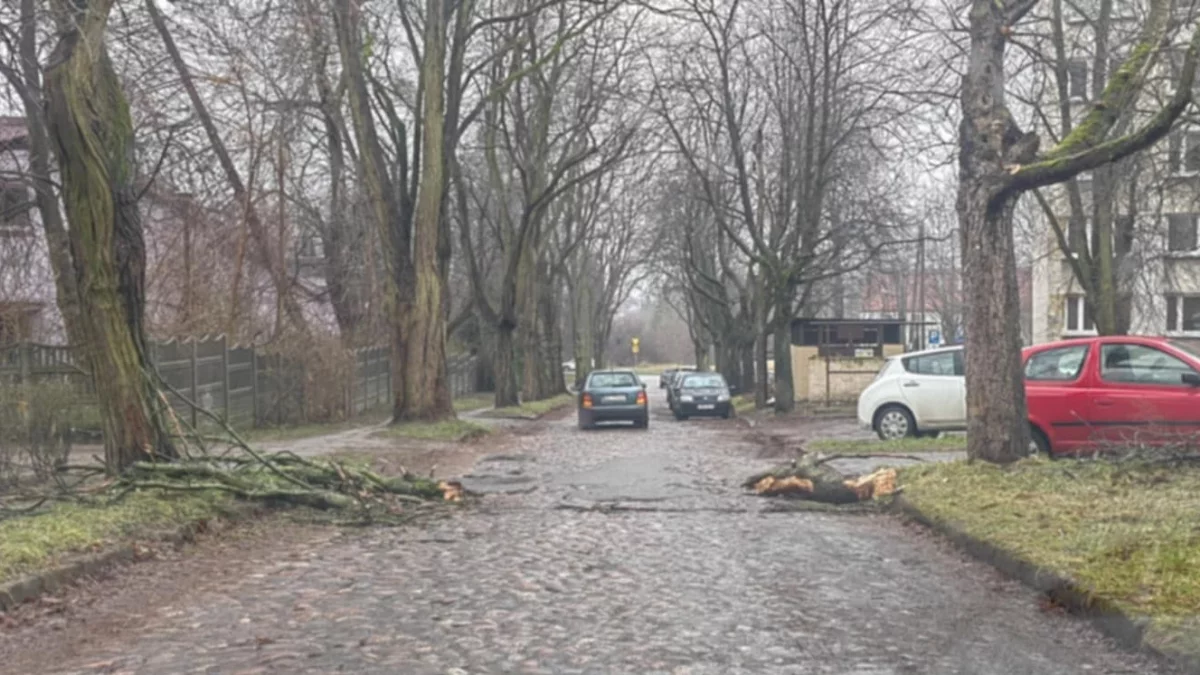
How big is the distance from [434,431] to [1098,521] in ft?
49.6

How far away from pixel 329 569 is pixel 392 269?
50.3 ft

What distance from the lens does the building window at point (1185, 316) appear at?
45.4 meters

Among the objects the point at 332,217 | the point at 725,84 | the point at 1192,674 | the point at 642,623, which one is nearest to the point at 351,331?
the point at 332,217

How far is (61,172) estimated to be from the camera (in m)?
11.2

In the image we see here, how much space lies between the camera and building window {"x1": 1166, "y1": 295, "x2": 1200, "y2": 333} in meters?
45.4

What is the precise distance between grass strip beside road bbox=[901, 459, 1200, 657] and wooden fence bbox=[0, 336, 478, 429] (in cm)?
1238

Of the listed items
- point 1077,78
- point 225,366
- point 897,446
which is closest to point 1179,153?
point 1077,78

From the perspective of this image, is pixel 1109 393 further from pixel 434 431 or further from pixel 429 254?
pixel 429 254

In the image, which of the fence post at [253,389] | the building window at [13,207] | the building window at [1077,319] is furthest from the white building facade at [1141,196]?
the building window at [13,207]

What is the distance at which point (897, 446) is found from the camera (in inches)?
711

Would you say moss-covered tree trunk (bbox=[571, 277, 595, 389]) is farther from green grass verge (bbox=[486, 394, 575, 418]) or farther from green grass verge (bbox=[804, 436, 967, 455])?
green grass verge (bbox=[804, 436, 967, 455])

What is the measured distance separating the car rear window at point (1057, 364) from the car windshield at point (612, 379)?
15073 millimetres

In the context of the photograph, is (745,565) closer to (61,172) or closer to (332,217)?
(61,172)

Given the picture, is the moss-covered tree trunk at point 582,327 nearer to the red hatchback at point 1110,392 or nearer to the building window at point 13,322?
the building window at point 13,322
